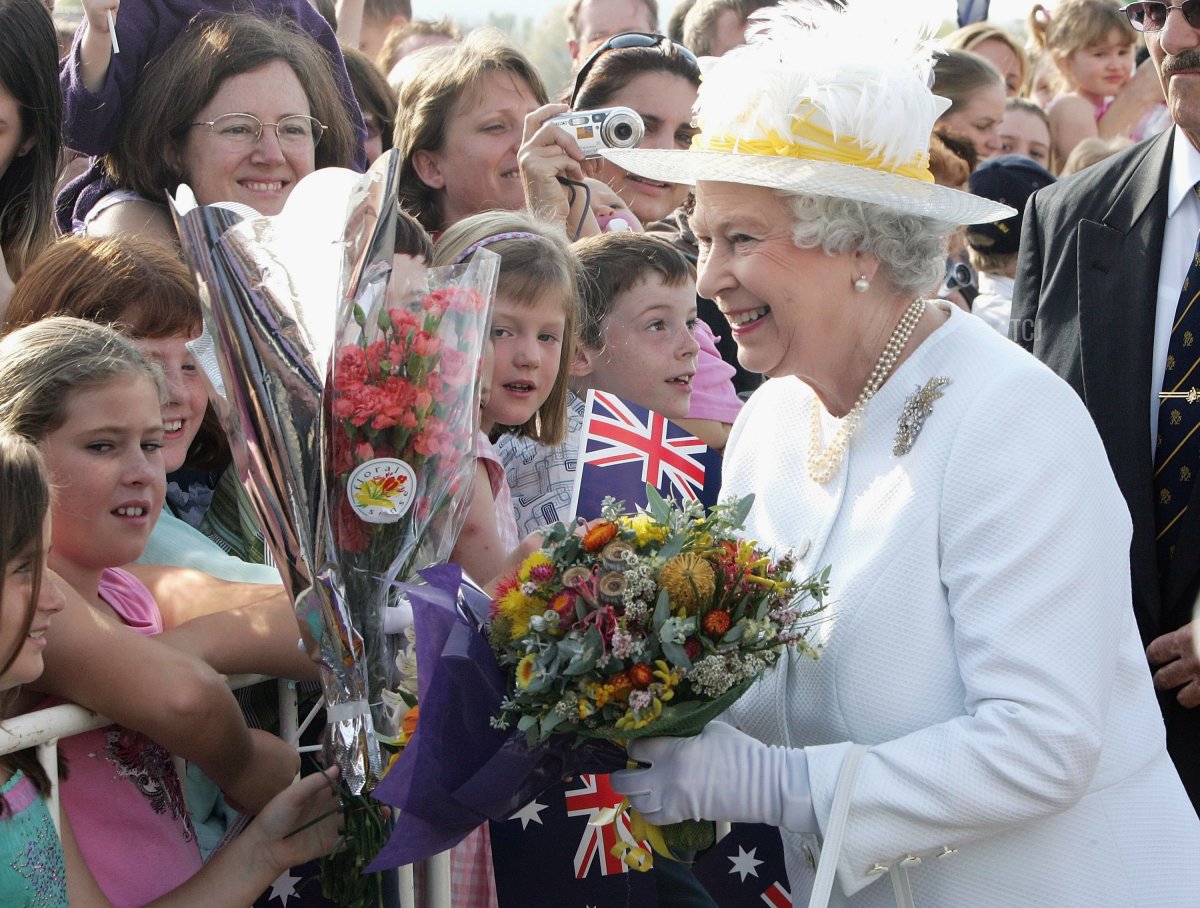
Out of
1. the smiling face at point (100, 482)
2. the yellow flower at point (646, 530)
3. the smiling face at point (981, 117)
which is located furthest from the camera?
the smiling face at point (981, 117)

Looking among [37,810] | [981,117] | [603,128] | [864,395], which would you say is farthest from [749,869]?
[981,117]

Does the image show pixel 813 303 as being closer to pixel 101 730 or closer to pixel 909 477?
pixel 909 477

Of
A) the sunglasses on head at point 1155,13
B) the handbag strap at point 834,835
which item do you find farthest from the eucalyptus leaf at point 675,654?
the sunglasses on head at point 1155,13

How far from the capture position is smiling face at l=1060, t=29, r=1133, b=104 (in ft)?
25.6

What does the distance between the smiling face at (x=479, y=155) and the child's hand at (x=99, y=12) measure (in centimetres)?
115

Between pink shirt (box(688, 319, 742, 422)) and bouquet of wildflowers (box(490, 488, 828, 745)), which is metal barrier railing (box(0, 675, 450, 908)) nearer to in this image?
bouquet of wildflowers (box(490, 488, 828, 745))

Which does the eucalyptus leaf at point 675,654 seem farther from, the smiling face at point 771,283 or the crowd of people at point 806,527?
the smiling face at point 771,283

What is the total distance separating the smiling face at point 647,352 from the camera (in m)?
4.12

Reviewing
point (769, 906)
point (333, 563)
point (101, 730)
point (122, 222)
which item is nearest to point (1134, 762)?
point (769, 906)

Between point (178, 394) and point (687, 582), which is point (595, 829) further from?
point (178, 394)

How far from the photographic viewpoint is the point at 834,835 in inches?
87.8

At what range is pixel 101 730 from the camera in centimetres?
230

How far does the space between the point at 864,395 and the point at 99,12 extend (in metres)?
2.26

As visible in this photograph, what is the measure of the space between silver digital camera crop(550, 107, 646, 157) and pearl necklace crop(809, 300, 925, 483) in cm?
198
